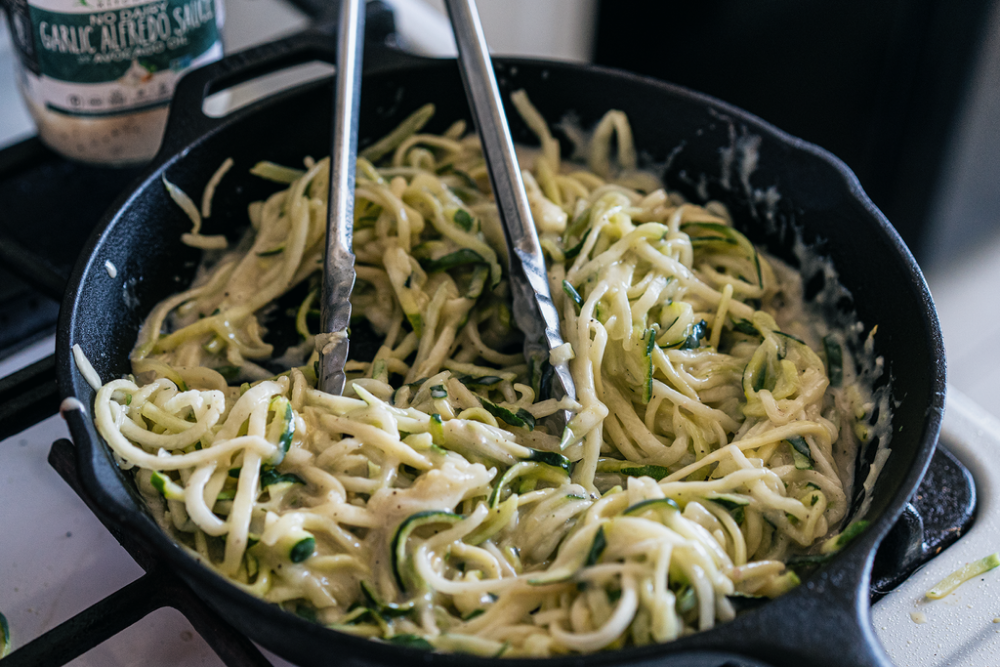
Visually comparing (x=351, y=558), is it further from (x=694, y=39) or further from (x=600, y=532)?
(x=694, y=39)

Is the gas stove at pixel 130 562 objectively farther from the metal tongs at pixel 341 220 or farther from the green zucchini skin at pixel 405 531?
the metal tongs at pixel 341 220

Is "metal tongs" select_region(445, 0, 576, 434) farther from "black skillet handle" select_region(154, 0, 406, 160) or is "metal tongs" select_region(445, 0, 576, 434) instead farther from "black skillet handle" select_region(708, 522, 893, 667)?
"black skillet handle" select_region(708, 522, 893, 667)

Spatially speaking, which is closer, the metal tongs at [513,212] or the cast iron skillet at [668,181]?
the cast iron skillet at [668,181]

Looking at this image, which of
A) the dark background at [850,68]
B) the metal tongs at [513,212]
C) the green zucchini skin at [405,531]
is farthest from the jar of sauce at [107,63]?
the dark background at [850,68]

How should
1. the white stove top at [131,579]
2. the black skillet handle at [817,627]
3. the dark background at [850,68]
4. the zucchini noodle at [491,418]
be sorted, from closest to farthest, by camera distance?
1. the black skillet handle at [817,627]
2. the zucchini noodle at [491,418]
3. the white stove top at [131,579]
4. the dark background at [850,68]

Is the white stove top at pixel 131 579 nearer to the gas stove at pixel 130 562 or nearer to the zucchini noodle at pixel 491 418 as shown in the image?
the gas stove at pixel 130 562

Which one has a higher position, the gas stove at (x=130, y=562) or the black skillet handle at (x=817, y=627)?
the black skillet handle at (x=817, y=627)

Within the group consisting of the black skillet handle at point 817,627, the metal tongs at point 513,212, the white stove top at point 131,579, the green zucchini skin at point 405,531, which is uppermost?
the metal tongs at point 513,212

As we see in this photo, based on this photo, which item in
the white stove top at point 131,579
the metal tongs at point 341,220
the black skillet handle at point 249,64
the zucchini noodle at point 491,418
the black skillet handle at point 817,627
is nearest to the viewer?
the black skillet handle at point 817,627

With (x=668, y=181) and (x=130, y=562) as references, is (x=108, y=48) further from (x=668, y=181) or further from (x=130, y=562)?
(x=668, y=181)
